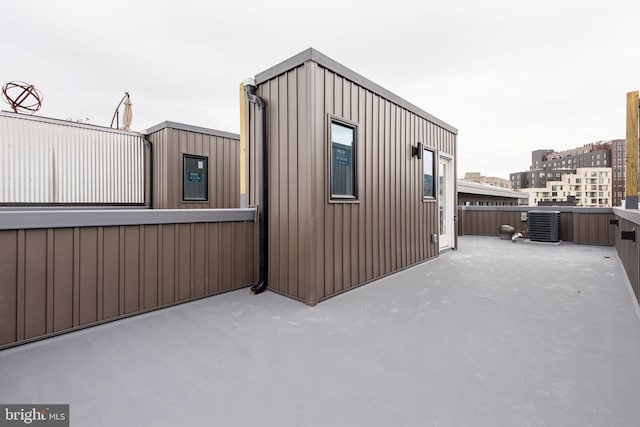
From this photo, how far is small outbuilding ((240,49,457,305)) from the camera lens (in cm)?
303

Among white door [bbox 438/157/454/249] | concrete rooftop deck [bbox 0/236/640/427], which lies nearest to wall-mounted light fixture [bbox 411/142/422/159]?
white door [bbox 438/157/454/249]

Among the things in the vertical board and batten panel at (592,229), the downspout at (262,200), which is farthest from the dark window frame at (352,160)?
the vertical board and batten panel at (592,229)

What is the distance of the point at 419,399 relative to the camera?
1432mm

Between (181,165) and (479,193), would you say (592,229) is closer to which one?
(479,193)

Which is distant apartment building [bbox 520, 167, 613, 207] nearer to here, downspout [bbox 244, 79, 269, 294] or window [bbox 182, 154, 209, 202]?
window [bbox 182, 154, 209, 202]

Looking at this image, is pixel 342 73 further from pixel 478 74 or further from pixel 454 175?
pixel 478 74

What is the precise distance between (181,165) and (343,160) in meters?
3.95

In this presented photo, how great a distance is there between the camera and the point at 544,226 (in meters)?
7.23

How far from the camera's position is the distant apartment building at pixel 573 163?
206 ft

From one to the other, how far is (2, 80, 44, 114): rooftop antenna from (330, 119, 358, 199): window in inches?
247

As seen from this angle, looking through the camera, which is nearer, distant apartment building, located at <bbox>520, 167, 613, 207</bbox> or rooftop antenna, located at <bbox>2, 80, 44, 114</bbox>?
rooftop antenna, located at <bbox>2, 80, 44, 114</bbox>

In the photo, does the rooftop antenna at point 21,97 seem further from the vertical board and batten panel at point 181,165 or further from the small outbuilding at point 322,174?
the small outbuilding at point 322,174

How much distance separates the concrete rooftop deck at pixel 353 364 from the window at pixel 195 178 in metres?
3.57

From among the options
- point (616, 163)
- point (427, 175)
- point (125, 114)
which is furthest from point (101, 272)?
point (616, 163)
